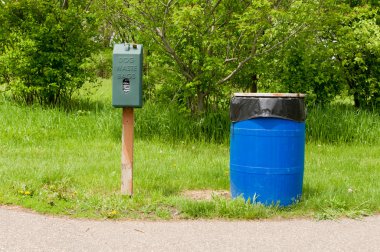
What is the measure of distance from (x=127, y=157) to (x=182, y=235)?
1.44 meters

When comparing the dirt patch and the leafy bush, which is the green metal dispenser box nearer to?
the dirt patch

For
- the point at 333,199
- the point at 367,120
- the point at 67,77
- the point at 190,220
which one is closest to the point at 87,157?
the point at 190,220

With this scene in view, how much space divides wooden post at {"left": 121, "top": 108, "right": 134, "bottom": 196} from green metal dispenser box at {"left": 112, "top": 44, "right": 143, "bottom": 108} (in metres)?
0.25

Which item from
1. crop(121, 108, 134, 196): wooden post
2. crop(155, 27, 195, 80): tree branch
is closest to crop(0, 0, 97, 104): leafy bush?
crop(155, 27, 195, 80): tree branch

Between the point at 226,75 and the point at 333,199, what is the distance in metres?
4.95

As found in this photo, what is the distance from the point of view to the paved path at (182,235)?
4.48 metres

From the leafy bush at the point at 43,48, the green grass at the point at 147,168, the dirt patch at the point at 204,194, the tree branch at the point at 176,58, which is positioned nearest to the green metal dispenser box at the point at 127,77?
the green grass at the point at 147,168

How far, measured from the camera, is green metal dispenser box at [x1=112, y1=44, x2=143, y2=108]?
18.6 feet

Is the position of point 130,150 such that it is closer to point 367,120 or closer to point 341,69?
point 367,120

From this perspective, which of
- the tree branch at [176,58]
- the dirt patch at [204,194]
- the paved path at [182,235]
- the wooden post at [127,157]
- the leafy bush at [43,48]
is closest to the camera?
the paved path at [182,235]

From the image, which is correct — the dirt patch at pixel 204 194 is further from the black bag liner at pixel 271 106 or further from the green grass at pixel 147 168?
the black bag liner at pixel 271 106

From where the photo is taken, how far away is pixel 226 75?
33.8ft

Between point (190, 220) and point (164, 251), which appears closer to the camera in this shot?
point (164, 251)

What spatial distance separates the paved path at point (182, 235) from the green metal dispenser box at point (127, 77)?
1.32m
